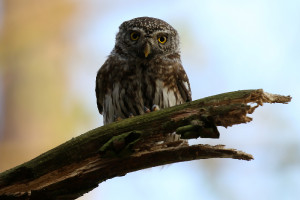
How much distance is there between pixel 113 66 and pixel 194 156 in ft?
6.72

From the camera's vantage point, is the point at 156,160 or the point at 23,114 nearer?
the point at 156,160

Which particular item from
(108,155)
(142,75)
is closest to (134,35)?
(142,75)

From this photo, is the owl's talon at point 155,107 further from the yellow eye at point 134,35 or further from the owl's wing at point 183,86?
the yellow eye at point 134,35

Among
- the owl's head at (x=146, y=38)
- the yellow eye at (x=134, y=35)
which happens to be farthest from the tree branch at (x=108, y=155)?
the yellow eye at (x=134, y=35)

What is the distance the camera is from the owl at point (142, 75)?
4.71m

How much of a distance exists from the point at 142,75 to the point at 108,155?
1815mm

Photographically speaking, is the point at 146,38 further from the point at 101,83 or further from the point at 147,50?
the point at 101,83

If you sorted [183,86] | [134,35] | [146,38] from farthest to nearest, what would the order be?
[134,35] < [146,38] < [183,86]

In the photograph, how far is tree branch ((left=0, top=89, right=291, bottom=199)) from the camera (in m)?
3.07

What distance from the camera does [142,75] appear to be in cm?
481

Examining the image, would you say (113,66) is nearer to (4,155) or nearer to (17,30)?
(4,155)

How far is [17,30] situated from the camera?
22.5 feet

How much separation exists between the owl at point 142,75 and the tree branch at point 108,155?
4.52ft

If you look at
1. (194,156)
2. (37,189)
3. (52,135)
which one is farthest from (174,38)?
(37,189)
